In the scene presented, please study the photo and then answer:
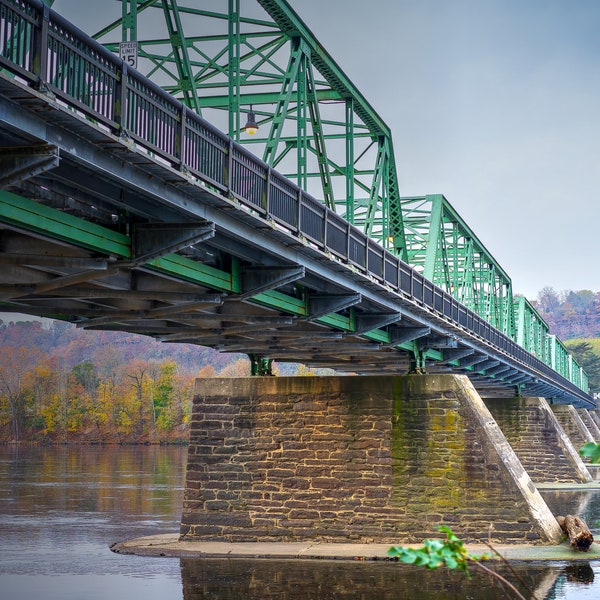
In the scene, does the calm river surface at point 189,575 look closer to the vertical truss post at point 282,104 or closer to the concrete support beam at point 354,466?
the concrete support beam at point 354,466

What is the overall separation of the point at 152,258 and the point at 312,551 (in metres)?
11.7

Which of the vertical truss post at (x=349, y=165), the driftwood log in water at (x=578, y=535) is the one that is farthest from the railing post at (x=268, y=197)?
the driftwood log in water at (x=578, y=535)

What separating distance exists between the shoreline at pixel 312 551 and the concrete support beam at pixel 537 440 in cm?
2677

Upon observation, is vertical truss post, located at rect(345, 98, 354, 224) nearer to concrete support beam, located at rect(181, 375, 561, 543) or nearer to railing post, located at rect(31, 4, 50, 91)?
concrete support beam, located at rect(181, 375, 561, 543)

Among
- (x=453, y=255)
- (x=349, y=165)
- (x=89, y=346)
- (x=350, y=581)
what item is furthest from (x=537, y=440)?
(x=89, y=346)

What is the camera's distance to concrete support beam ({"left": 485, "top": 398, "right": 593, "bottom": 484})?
52.6m

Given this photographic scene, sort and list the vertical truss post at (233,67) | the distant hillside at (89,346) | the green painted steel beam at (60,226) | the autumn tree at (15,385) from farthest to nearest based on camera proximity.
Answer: the distant hillside at (89,346)
the autumn tree at (15,385)
the vertical truss post at (233,67)
the green painted steel beam at (60,226)

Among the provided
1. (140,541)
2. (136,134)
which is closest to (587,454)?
(136,134)

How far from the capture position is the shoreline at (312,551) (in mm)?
23656

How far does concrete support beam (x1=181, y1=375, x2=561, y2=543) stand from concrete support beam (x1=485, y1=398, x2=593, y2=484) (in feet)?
88.4

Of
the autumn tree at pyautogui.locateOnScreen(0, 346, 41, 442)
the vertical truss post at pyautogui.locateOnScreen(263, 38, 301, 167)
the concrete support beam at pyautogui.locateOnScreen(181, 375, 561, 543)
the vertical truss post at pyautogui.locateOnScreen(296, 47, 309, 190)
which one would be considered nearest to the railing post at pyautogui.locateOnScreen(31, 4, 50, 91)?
the vertical truss post at pyautogui.locateOnScreen(263, 38, 301, 167)

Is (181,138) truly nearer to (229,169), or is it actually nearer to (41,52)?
(229,169)

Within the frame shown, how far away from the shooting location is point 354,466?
26094mm

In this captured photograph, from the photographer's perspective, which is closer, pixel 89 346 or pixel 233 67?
pixel 233 67
